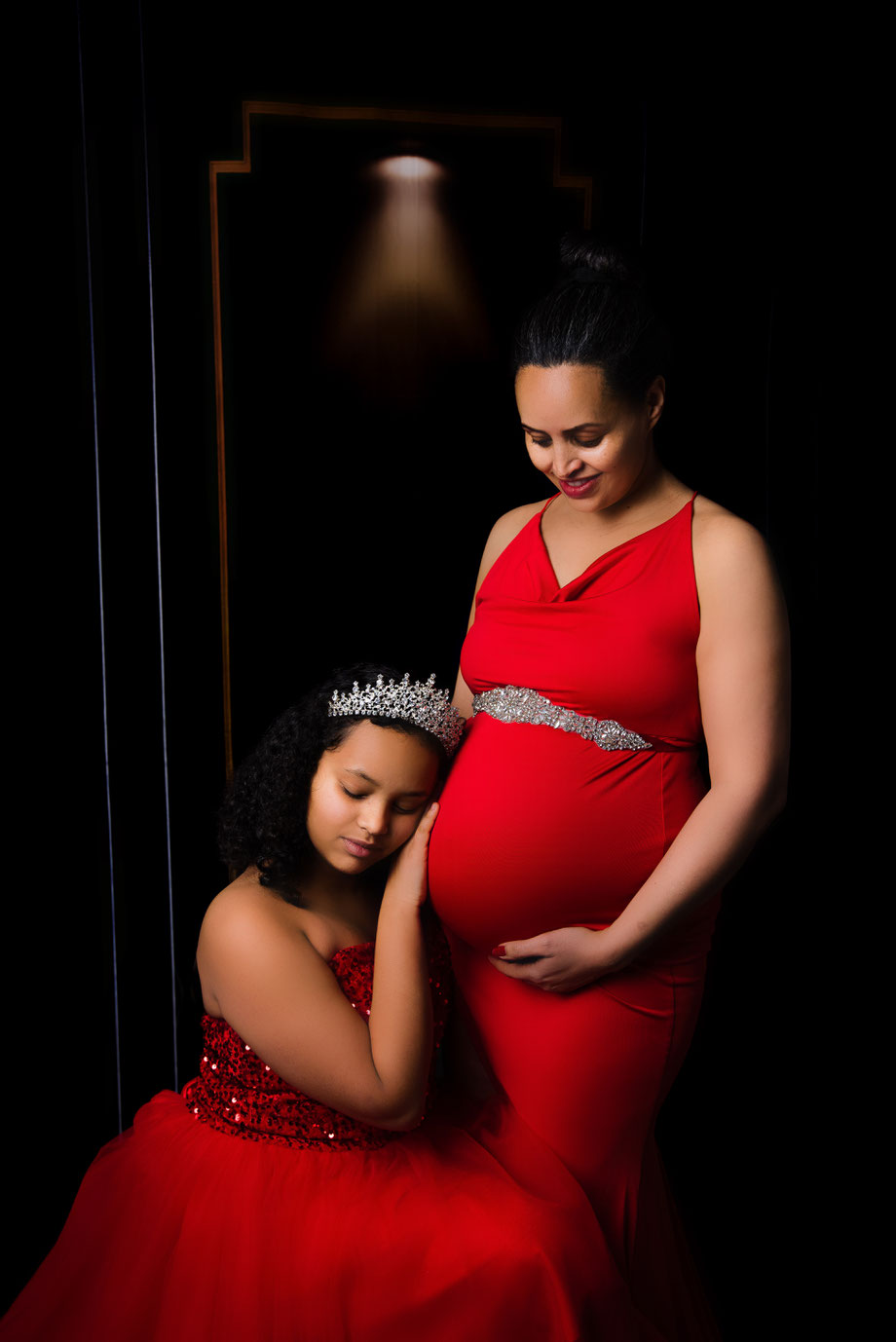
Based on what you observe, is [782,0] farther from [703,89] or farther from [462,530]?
[462,530]

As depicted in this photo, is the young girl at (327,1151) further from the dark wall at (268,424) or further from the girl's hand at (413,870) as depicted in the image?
the dark wall at (268,424)

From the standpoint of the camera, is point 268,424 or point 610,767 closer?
point 610,767

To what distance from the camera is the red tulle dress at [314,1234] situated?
1416 millimetres

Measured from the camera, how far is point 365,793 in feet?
5.11

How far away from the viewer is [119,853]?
2045 mm

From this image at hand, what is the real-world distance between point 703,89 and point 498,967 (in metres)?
1.50

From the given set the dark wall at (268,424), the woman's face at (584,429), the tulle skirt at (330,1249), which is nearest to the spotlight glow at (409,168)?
the dark wall at (268,424)

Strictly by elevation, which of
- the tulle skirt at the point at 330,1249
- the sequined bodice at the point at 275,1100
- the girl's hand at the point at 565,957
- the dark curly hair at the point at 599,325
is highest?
the dark curly hair at the point at 599,325

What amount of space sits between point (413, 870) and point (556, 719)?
0.28m

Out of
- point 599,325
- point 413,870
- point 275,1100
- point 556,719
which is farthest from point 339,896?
point 599,325

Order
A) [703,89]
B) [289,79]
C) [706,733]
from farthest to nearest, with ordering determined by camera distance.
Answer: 1. [703,89]
2. [289,79]
3. [706,733]

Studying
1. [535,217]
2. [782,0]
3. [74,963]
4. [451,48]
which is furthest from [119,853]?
[782,0]

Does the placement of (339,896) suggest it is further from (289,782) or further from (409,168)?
(409,168)

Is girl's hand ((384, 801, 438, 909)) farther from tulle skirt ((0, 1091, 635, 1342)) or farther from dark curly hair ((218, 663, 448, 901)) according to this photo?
tulle skirt ((0, 1091, 635, 1342))
